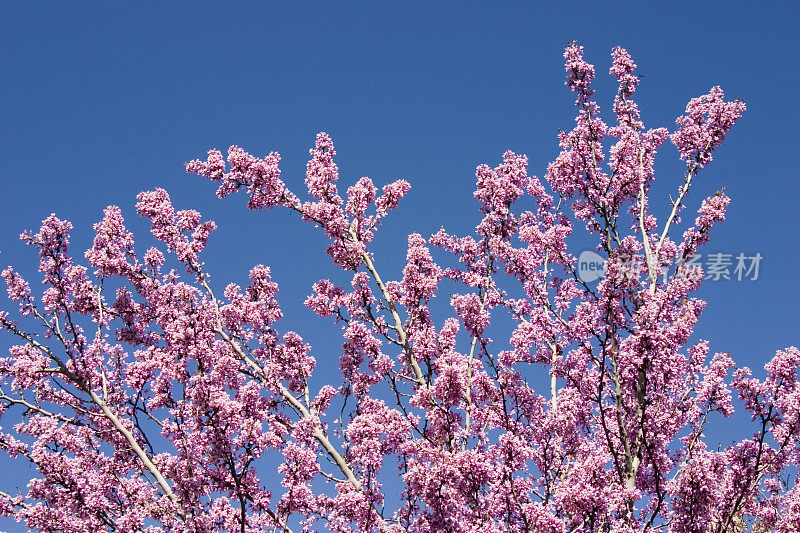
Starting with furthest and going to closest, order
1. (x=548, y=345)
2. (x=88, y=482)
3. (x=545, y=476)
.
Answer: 1. (x=548, y=345)
2. (x=545, y=476)
3. (x=88, y=482)

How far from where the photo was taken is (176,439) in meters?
10.0

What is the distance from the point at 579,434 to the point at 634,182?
5.00 meters

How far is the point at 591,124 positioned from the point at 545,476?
7.04 m

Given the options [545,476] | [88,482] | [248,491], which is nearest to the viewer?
[248,491]

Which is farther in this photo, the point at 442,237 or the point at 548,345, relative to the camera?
the point at 442,237

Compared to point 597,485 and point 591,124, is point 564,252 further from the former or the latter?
point 597,485

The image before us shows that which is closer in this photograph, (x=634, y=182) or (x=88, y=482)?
(x=88, y=482)

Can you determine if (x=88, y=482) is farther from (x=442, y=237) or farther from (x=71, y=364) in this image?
(x=442, y=237)

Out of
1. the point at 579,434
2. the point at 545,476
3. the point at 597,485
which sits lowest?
the point at 597,485

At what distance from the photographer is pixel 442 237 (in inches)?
553

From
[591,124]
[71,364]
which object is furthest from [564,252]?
[71,364]

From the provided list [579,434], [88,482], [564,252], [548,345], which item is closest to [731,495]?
[579,434]

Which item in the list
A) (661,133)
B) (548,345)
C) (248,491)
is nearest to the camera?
(248,491)

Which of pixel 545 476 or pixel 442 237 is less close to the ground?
pixel 442 237
